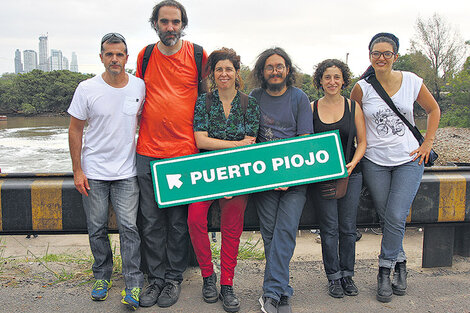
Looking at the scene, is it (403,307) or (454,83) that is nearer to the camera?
(403,307)

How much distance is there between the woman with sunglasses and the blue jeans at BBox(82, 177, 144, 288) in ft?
6.41

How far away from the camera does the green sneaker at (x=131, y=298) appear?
3.03 meters

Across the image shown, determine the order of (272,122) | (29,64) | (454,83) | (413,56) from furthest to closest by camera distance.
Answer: (29,64) → (413,56) → (454,83) → (272,122)

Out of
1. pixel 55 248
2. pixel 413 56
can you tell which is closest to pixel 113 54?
pixel 55 248

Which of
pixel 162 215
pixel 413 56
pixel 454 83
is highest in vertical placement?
pixel 413 56

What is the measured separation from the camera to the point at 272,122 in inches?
131

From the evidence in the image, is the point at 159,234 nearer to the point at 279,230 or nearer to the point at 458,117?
the point at 279,230

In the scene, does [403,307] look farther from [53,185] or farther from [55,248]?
[55,248]

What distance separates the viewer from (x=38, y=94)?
60.7 m

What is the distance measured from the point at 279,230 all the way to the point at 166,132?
1184 mm

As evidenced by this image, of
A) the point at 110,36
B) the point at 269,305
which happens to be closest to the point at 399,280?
the point at 269,305

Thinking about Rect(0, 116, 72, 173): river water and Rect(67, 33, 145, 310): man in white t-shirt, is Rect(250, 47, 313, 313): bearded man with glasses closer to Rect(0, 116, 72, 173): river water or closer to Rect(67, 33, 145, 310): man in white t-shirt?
Rect(67, 33, 145, 310): man in white t-shirt

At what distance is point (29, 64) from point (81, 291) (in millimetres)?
204851

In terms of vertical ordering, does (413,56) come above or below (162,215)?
above
